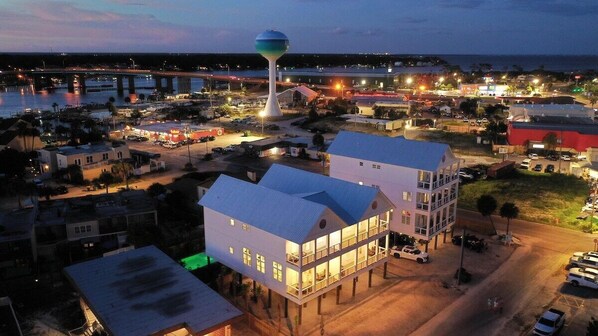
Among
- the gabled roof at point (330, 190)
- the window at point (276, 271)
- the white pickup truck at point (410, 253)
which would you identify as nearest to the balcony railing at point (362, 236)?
the gabled roof at point (330, 190)

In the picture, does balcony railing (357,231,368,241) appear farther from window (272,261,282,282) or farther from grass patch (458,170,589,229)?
grass patch (458,170,589,229)

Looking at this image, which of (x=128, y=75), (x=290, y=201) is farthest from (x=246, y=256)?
(x=128, y=75)

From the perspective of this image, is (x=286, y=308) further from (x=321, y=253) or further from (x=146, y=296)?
(x=146, y=296)

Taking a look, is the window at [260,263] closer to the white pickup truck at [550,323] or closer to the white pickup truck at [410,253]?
the white pickup truck at [410,253]

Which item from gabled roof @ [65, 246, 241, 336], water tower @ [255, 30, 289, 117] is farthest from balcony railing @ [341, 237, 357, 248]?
water tower @ [255, 30, 289, 117]

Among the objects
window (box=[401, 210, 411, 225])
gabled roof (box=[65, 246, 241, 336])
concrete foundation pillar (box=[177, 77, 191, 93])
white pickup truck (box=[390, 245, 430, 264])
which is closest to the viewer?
gabled roof (box=[65, 246, 241, 336])

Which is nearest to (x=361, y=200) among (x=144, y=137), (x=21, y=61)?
(x=144, y=137)
